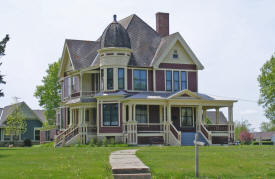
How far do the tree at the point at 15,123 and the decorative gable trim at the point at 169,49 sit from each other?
26297 millimetres

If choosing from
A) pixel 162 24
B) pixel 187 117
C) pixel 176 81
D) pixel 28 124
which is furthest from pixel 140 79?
pixel 28 124

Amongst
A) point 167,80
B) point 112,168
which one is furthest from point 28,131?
point 112,168

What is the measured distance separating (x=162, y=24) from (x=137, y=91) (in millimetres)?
8681

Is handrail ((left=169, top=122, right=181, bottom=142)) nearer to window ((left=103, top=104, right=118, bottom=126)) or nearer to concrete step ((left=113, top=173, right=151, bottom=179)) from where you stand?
window ((left=103, top=104, right=118, bottom=126))

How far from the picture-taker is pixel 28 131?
65.9 meters

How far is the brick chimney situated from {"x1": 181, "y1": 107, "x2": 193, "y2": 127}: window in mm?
7915

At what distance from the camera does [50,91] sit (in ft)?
207

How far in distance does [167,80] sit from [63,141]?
1006 centimetres

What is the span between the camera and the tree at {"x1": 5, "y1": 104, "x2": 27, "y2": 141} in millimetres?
60375

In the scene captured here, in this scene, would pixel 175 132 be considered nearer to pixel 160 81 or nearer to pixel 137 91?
pixel 137 91

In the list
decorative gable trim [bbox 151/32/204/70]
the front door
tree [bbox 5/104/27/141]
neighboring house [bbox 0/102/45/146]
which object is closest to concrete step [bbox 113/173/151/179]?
decorative gable trim [bbox 151/32/204/70]

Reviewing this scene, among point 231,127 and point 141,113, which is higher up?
point 141,113

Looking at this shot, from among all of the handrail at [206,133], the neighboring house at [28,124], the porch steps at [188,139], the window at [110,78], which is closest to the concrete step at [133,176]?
the porch steps at [188,139]

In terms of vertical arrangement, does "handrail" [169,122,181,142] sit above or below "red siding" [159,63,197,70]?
Result: below
